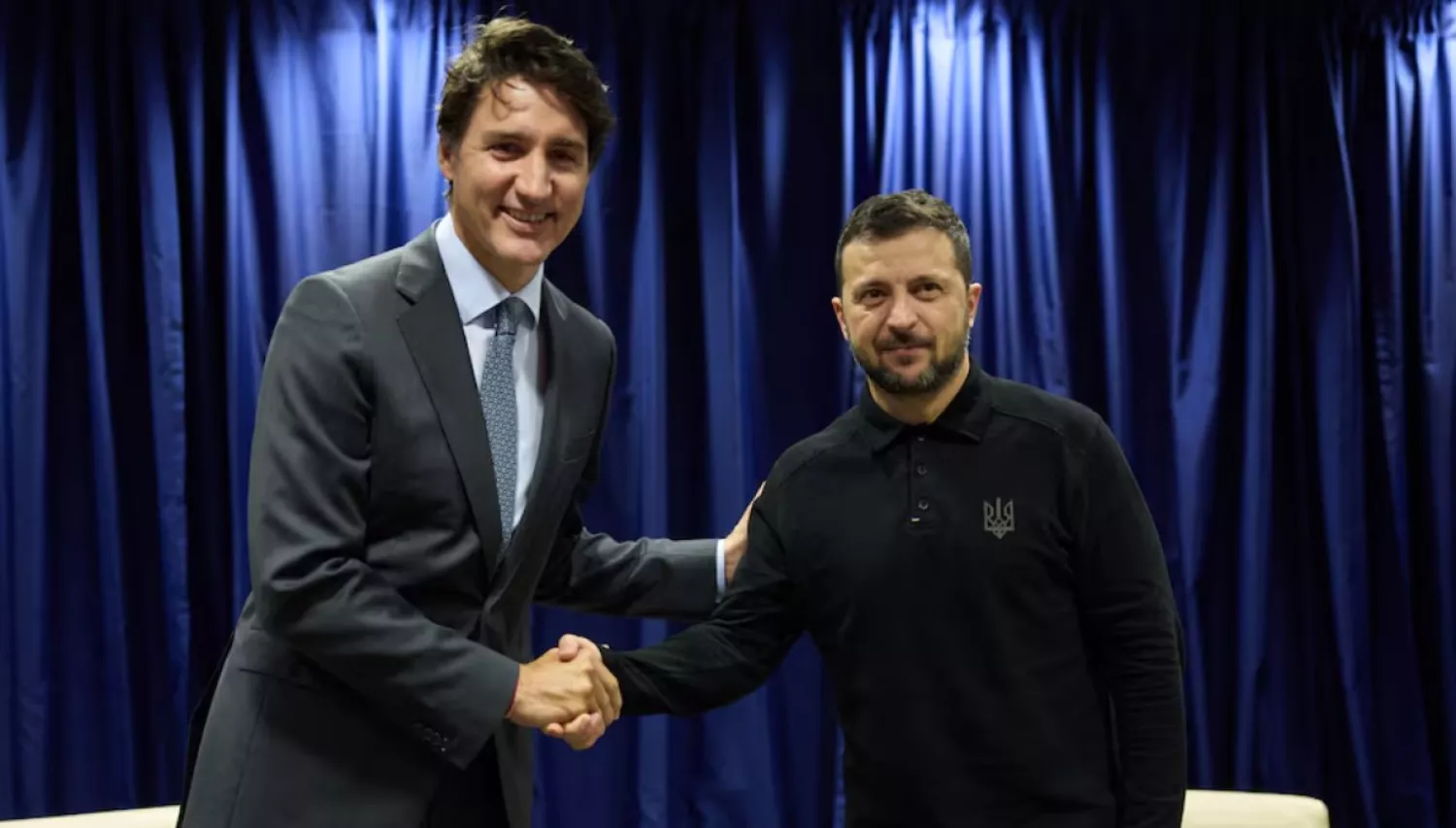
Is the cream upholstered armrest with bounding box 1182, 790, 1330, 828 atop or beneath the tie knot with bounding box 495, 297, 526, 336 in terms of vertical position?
beneath

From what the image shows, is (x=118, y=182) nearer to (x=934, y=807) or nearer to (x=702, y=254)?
(x=702, y=254)

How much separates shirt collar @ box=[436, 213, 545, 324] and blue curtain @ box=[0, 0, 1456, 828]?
1667 mm

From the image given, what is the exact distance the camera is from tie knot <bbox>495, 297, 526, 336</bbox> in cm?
176

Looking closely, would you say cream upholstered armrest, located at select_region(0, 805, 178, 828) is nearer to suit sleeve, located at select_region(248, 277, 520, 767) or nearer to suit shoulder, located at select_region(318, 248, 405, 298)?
suit sleeve, located at select_region(248, 277, 520, 767)

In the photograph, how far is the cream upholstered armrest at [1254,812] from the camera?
220 centimetres

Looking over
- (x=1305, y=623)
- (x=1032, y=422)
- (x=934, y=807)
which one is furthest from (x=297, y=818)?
(x=1305, y=623)

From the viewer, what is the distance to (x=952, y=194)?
3.55 meters

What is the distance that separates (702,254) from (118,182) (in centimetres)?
152

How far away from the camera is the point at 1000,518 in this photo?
179cm

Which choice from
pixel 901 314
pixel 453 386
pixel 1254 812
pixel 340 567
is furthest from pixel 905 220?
pixel 1254 812

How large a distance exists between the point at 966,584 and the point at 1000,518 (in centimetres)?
11

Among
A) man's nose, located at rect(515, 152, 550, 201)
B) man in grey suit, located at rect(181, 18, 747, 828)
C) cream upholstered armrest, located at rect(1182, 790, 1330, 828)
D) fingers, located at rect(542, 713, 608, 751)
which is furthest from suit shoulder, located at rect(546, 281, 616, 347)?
cream upholstered armrest, located at rect(1182, 790, 1330, 828)

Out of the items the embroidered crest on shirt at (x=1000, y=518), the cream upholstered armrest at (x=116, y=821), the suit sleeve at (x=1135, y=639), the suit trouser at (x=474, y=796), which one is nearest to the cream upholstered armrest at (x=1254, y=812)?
the suit sleeve at (x=1135, y=639)

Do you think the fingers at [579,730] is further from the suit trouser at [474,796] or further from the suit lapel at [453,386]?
the suit lapel at [453,386]
